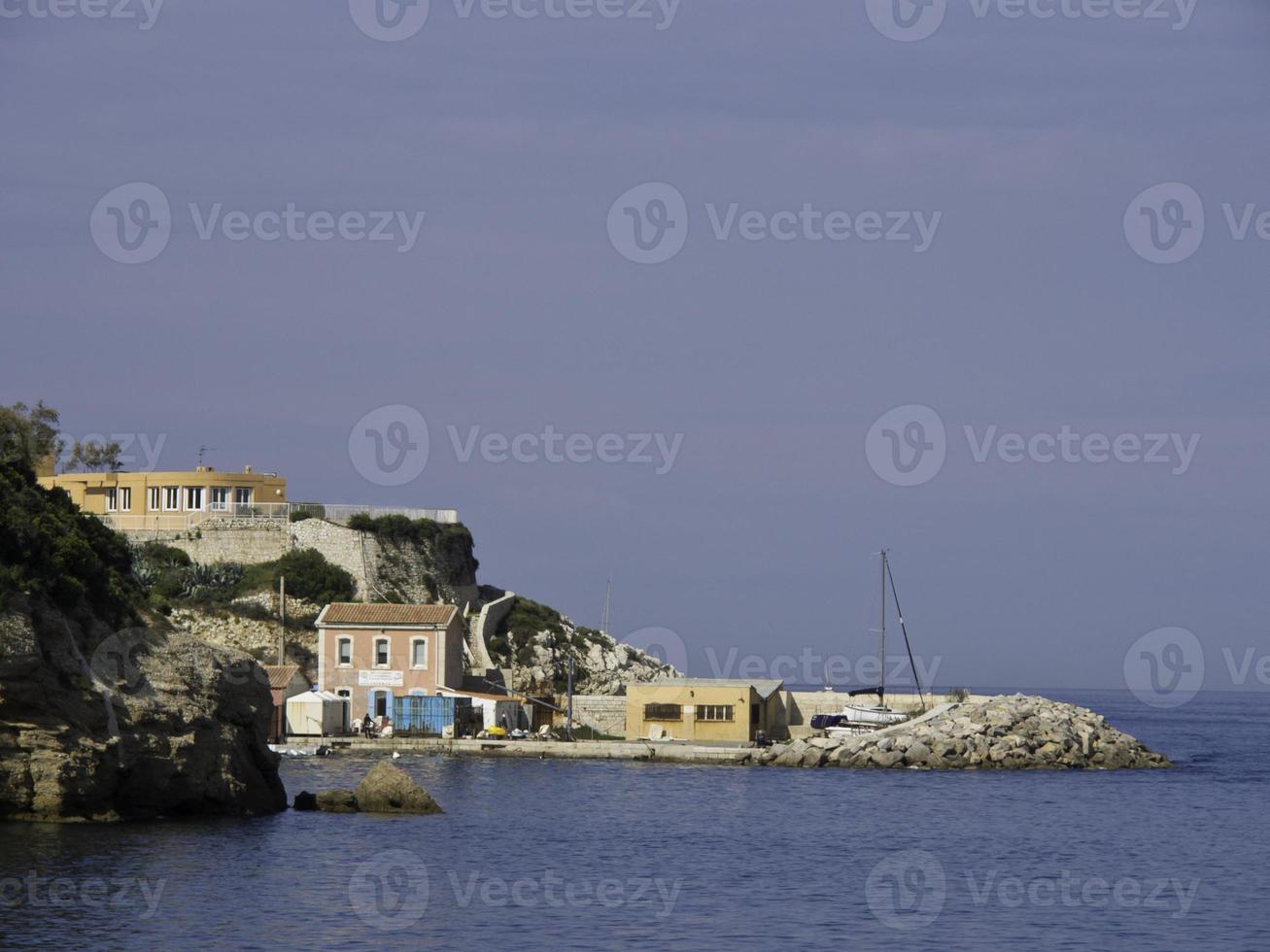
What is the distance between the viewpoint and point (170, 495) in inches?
3199

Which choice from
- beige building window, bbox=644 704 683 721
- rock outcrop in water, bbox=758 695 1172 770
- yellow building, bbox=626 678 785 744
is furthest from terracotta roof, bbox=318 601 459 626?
rock outcrop in water, bbox=758 695 1172 770

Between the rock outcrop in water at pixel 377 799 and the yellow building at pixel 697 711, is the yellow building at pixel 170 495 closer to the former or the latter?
the yellow building at pixel 697 711

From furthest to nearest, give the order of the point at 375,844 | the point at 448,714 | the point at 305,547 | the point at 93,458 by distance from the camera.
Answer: the point at 93,458 → the point at 305,547 → the point at 448,714 → the point at 375,844

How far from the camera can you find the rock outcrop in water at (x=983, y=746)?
197 ft

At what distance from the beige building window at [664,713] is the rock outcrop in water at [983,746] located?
232 inches

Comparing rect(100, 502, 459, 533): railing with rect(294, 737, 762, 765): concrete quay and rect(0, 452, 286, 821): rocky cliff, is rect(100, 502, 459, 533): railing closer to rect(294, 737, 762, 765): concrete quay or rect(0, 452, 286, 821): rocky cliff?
rect(294, 737, 762, 765): concrete quay

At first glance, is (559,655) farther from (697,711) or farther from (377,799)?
(377,799)

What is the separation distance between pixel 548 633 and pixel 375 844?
4639cm

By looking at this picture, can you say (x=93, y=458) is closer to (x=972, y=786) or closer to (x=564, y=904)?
(x=972, y=786)

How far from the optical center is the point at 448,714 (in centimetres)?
6316

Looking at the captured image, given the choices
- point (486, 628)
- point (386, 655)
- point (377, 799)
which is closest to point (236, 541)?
point (486, 628)

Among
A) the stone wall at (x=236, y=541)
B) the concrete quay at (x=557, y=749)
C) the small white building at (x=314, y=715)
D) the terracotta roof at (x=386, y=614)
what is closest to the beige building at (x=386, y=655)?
the terracotta roof at (x=386, y=614)

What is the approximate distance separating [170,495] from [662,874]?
5547 centimetres

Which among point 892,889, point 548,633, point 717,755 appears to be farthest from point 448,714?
point 892,889
